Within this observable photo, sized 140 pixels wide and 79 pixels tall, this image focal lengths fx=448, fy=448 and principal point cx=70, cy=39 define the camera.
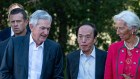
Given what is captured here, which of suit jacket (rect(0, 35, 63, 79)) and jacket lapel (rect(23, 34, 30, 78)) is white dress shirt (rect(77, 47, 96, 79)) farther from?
jacket lapel (rect(23, 34, 30, 78))

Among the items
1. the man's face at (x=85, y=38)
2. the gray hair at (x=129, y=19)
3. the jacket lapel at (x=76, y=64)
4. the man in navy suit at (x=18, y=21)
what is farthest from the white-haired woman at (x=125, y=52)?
the man in navy suit at (x=18, y=21)

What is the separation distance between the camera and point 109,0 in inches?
424

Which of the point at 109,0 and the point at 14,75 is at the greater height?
the point at 109,0

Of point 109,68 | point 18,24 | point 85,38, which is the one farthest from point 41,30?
point 18,24

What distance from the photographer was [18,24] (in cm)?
631

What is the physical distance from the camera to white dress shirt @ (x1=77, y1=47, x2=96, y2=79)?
18.4 ft

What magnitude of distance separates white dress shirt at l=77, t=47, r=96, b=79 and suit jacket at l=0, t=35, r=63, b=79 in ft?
0.96

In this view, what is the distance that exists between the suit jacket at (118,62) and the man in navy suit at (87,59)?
0.15m

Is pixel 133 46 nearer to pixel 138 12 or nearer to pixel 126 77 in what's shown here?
pixel 126 77

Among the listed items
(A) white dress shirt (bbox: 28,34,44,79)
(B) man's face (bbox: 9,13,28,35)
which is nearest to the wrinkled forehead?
(A) white dress shirt (bbox: 28,34,44,79)

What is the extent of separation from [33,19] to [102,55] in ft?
3.33

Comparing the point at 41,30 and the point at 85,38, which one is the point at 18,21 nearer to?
the point at 41,30

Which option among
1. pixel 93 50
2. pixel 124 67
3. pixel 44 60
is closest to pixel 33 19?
pixel 44 60

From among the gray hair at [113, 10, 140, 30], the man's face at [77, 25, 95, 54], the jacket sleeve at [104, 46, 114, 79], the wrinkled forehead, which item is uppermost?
the gray hair at [113, 10, 140, 30]
